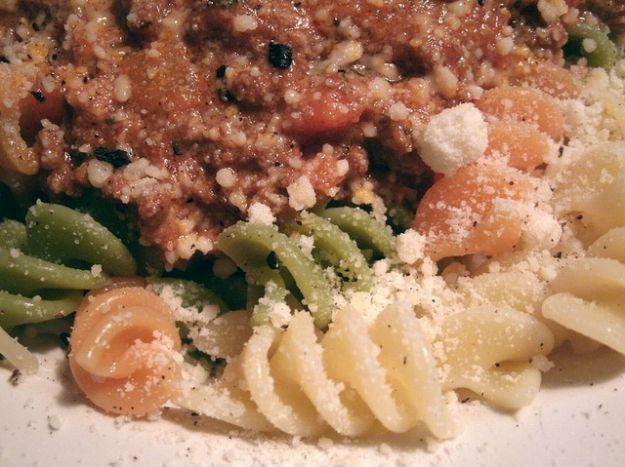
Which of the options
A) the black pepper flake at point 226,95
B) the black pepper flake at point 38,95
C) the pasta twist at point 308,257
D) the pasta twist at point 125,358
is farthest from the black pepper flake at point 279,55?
the pasta twist at point 125,358

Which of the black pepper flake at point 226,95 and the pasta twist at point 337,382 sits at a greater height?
the black pepper flake at point 226,95

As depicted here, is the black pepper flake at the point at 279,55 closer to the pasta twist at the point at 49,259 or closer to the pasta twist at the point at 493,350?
the pasta twist at the point at 49,259

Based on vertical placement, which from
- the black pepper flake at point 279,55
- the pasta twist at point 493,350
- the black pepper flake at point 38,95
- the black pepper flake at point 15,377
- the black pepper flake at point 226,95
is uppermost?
the black pepper flake at point 279,55

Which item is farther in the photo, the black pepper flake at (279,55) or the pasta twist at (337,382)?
the black pepper flake at (279,55)

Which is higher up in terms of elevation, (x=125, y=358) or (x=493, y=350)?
(x=493, y=350)

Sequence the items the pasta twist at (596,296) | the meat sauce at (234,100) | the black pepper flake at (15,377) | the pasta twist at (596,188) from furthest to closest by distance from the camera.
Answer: the pasta twist at (596,188) → the meat sauce at (234,100) → the black pepper flake at (15,377) → the pasta twist at (596,296)

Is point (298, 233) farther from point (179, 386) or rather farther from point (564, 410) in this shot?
point (564, 410)

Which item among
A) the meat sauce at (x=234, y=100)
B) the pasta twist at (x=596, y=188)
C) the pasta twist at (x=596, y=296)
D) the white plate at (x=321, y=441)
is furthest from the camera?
the pasta twist at (x=596, y=188)

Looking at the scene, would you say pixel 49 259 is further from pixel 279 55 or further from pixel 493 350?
pixel 493 350

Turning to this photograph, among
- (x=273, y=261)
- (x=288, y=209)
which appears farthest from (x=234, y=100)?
(x=273, y=261)
